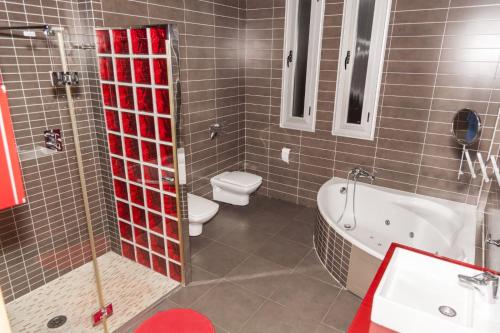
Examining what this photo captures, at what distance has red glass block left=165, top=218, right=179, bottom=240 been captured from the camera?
251 cm

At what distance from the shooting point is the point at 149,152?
2.46 metres

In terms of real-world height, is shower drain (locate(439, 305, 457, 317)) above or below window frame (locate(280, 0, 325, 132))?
below

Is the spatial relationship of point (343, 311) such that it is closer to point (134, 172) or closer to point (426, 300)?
point (426, 300)

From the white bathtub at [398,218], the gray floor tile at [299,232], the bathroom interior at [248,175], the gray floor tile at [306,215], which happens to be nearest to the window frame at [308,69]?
the bathroom interior at [248,175]

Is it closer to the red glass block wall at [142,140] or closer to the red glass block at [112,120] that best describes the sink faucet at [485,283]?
the red glass block wall at [142,140]

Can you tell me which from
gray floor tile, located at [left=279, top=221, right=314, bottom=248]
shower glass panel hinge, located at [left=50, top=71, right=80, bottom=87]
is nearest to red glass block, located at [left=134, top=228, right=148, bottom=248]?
shower glass panel hinge, located at [left=50, top=71, right=80, bottom=87]

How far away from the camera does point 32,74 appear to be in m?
2.30

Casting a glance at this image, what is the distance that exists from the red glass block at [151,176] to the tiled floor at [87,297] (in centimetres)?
82

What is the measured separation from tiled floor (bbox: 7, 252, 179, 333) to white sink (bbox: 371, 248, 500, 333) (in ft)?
5.81

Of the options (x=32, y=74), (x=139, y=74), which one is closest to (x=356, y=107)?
(x=139, y=74)

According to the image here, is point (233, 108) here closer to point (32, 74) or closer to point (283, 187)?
point (283, 187)

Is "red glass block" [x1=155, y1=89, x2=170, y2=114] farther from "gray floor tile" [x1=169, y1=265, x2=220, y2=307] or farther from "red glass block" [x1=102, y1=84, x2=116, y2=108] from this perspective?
"gray floor tile" [x1=169, y1=265, x2=220, y2=307]

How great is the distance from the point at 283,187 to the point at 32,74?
9.44ft

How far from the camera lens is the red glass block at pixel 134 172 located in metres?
2.60
